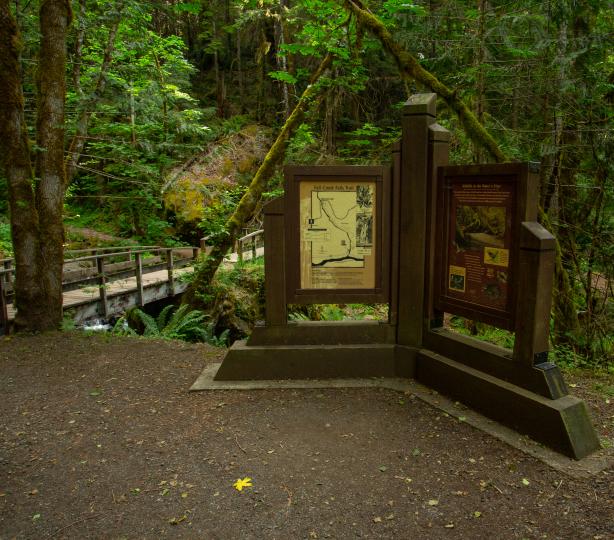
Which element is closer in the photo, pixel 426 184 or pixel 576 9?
pixel 426 184

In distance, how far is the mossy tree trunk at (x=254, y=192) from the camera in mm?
9727

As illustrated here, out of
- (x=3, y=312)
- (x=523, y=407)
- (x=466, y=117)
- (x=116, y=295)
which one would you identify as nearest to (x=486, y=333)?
(x=466, y=117)

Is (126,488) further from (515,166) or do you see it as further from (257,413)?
(515,166)

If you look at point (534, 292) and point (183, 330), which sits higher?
point (534, 292)

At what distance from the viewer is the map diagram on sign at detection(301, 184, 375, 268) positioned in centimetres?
499

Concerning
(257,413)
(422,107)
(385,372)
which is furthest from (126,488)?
(422,107)

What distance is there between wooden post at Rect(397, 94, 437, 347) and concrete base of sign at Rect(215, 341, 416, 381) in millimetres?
305

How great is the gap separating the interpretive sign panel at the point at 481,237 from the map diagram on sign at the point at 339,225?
786 millimetres

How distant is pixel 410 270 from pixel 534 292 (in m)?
1.41

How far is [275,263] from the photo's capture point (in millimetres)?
5023

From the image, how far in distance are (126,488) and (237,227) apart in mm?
7751

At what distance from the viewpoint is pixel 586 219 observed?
303 inches

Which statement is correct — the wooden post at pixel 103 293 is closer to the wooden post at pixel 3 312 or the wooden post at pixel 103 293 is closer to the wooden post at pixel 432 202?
the wooden post at pixel 3 312

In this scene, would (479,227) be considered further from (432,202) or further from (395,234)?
(395,234)
